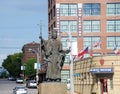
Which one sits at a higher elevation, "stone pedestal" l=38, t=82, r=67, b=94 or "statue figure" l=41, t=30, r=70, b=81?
"statue figure" l=41, t=30, r=70, b=81

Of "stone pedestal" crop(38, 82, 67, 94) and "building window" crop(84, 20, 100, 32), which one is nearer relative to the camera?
"stone pedestal" crop(38, 82, 67, 94)

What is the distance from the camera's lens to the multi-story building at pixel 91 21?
8762cm

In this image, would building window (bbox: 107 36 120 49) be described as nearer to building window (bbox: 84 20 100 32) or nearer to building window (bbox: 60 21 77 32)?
building window (bbox: 84 20 100 32)

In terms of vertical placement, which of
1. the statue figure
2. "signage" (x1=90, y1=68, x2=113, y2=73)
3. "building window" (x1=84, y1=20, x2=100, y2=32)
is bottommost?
"signage" (x1=90, y1=68, x2=113, y2=73)

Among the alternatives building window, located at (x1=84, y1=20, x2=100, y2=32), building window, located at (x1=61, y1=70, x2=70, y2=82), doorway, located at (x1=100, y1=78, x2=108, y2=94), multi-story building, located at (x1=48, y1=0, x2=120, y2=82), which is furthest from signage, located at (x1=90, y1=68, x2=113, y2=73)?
building window, located at (x1=61, y1=70, x2=70, y2=82)

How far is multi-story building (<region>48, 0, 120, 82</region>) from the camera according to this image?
3450 inches

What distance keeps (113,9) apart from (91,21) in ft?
16.0

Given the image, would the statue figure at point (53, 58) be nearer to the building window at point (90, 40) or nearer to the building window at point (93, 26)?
the building window at point (90, 40)

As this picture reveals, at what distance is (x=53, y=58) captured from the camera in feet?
63.9

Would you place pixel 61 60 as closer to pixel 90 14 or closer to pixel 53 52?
pixel 53 52

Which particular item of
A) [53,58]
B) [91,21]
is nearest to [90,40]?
[91,21]

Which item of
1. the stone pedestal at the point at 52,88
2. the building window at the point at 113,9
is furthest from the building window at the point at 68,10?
the stone pedestal at the point at 52,88

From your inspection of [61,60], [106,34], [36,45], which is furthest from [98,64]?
[36,45]

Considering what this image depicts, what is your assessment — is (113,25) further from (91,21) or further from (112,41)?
(91,21)
